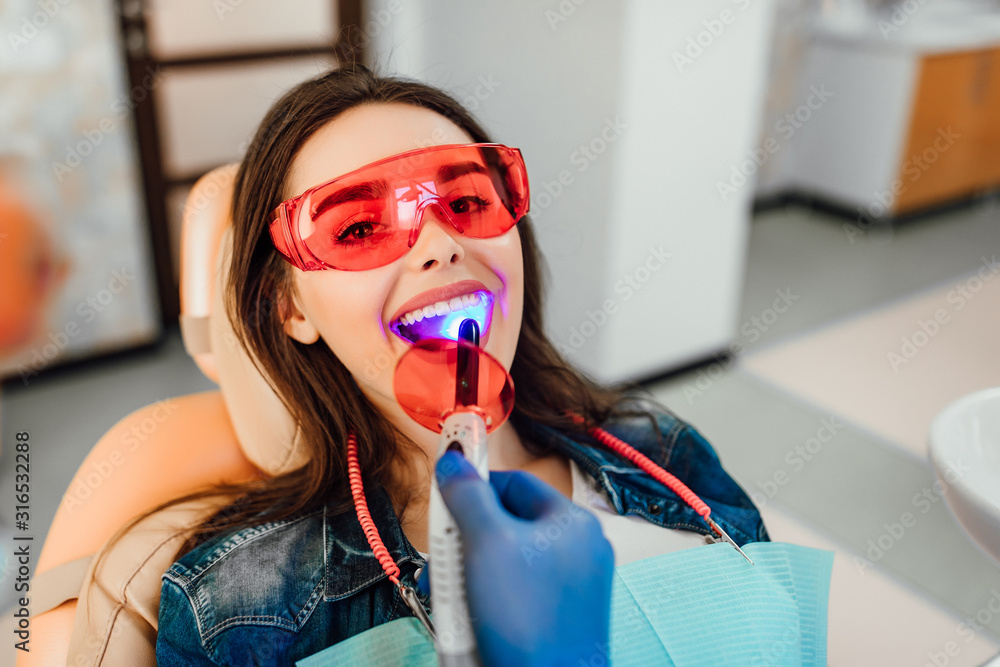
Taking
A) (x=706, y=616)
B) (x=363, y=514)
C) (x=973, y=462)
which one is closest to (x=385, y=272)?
(x=363, y=514)

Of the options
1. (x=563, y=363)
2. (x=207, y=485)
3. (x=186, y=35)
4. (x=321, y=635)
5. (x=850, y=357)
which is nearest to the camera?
(x=321, y=635)

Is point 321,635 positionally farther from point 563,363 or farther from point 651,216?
point 651,216

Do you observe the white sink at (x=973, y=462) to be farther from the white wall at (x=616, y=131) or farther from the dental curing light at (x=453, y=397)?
the white wall at (x=616, y=131)

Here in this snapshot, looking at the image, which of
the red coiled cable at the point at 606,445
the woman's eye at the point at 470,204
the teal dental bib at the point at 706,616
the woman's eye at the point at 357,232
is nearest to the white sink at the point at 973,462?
the teal dental bib at the point at 706,616

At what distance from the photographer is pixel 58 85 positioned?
268 cm

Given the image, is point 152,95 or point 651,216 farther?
point 152,95

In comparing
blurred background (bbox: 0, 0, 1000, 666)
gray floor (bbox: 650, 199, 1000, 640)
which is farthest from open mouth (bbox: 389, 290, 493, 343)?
blurred background (bbox: 0, 0, 1000, 666)

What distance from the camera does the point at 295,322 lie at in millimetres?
1104

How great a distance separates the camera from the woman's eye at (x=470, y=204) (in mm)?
1026

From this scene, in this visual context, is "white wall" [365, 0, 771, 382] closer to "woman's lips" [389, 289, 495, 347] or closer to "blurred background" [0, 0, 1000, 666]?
"blurred background" [0, 0, 1000, 666]

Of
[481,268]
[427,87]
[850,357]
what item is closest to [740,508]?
[481,268]

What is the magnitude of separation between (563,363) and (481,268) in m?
0.32

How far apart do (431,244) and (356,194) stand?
10cm

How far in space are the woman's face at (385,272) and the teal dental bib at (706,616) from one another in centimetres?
29
